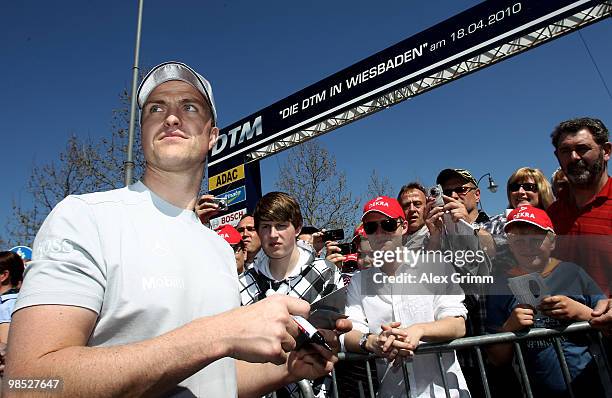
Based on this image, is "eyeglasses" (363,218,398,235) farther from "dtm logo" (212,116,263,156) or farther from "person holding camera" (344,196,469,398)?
"dtm logo" (212,116,263,156)

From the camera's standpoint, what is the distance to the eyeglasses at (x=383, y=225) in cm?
336

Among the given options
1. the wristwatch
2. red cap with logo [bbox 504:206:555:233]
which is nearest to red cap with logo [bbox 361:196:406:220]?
red cap with logo [bbox 504:206:555:233]

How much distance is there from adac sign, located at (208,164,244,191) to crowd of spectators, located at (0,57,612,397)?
9687 mm

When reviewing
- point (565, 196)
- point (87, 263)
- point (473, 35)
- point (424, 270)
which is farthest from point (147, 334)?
point (473, 35)

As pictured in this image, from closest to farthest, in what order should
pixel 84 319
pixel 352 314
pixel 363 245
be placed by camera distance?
pixel 84 319
pixel 352 314
pixel 363 245

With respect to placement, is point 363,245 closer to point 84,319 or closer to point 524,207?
point 524,207

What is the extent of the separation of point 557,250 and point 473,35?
7.26 meters

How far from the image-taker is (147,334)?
1175 mm

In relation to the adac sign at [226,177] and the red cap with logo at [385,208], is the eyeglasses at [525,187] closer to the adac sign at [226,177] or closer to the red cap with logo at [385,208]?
the red cap with logo at [385,208]

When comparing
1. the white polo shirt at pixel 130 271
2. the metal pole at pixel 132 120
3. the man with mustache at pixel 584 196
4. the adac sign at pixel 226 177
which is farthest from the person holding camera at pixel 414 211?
the adac sign at pixel 226 177

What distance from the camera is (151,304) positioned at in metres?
1.19

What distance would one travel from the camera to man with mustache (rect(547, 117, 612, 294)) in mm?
3179

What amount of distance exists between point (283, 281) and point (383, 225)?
91 centimetres

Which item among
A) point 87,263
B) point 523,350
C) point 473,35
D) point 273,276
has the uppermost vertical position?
point 473,35
